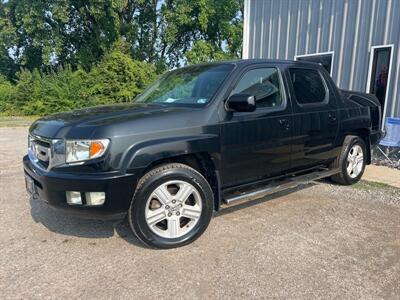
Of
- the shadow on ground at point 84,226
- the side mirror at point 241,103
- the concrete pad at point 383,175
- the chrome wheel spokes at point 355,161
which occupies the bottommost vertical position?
the concrete pad at point 383,175

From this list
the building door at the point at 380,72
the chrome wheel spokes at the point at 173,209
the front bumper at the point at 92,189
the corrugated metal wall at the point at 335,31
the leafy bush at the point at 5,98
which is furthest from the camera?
the leafy bush at the point at 5,98

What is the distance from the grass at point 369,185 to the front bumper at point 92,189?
4.03 meters

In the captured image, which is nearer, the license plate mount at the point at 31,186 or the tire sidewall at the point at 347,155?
the license plate mount at the point at 31,186

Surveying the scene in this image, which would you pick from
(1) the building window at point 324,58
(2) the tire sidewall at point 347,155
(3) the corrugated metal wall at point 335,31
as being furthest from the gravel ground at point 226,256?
(1) the building window at point 324,58

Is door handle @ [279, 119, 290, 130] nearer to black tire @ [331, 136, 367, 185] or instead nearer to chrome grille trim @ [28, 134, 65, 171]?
black tire @ [331, 136, 367, 185]

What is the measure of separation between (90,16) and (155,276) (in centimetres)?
2402

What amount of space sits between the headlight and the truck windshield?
3.79 feet

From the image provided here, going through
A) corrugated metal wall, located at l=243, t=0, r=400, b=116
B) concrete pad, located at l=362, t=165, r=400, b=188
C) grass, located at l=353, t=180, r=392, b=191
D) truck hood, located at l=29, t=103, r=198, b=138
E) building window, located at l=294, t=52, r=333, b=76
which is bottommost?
concrete pad, located at l=362, t=165, r=400, b=188

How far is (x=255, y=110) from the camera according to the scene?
13.4 ft

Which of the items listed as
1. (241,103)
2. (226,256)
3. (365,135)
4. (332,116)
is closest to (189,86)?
(241,103)

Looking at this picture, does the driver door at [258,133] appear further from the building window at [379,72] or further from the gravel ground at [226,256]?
the building window at [379,72]

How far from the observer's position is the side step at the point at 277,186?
13.1 ft

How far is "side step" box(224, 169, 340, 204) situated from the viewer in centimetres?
399

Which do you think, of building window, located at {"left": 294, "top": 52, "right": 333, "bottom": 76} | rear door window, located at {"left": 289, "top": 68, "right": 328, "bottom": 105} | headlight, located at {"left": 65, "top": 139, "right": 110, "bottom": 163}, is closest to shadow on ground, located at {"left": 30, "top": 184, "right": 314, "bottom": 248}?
headlight, located at {"left": 65, "top": 139, "right": 110, "bottom": 163}
